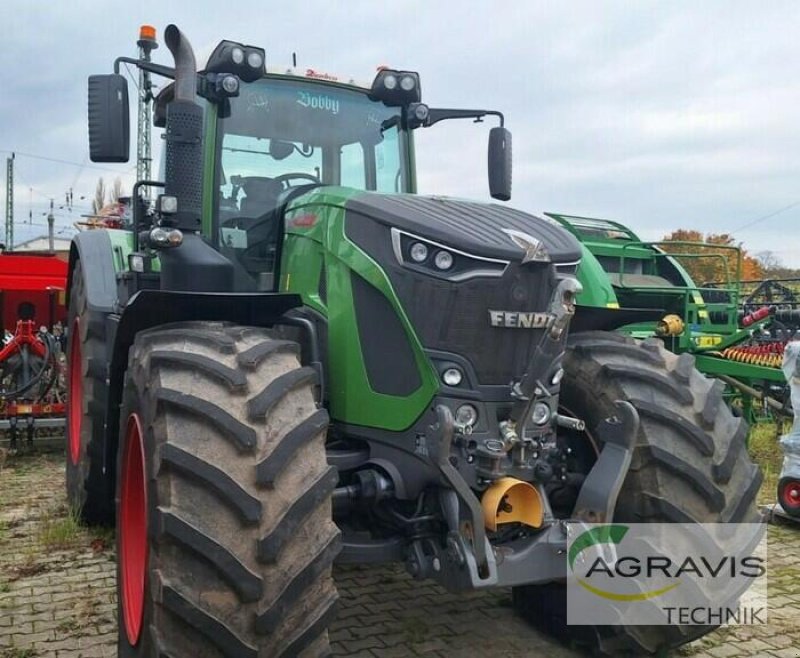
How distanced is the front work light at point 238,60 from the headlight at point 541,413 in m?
2.23

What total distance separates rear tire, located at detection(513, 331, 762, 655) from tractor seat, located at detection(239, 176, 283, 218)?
1747 mm

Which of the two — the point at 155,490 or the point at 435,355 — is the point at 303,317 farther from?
the point at 155,490

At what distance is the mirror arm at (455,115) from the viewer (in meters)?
5.03

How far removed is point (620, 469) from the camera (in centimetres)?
333

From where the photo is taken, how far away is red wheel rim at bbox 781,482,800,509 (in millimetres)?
5949

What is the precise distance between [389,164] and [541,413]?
2098 millimetres

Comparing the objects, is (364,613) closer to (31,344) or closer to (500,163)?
(500,163)

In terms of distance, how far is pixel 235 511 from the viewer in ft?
8.63

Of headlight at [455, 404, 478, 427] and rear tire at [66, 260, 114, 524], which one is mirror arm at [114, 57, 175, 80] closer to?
rear tire at [66, 260, 114, 524]

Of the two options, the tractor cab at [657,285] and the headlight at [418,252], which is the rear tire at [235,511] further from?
the tractor cab at [657,285]

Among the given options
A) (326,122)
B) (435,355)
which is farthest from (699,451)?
(326,122)

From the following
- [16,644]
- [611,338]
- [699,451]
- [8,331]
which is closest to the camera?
[699,451]

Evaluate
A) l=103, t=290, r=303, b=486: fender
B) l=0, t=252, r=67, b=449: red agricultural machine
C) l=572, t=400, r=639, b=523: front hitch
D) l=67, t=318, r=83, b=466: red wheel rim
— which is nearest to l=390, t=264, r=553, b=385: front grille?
l=572, t=400, r=639, b=523: front hitch

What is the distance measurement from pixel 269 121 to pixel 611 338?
209 cm
